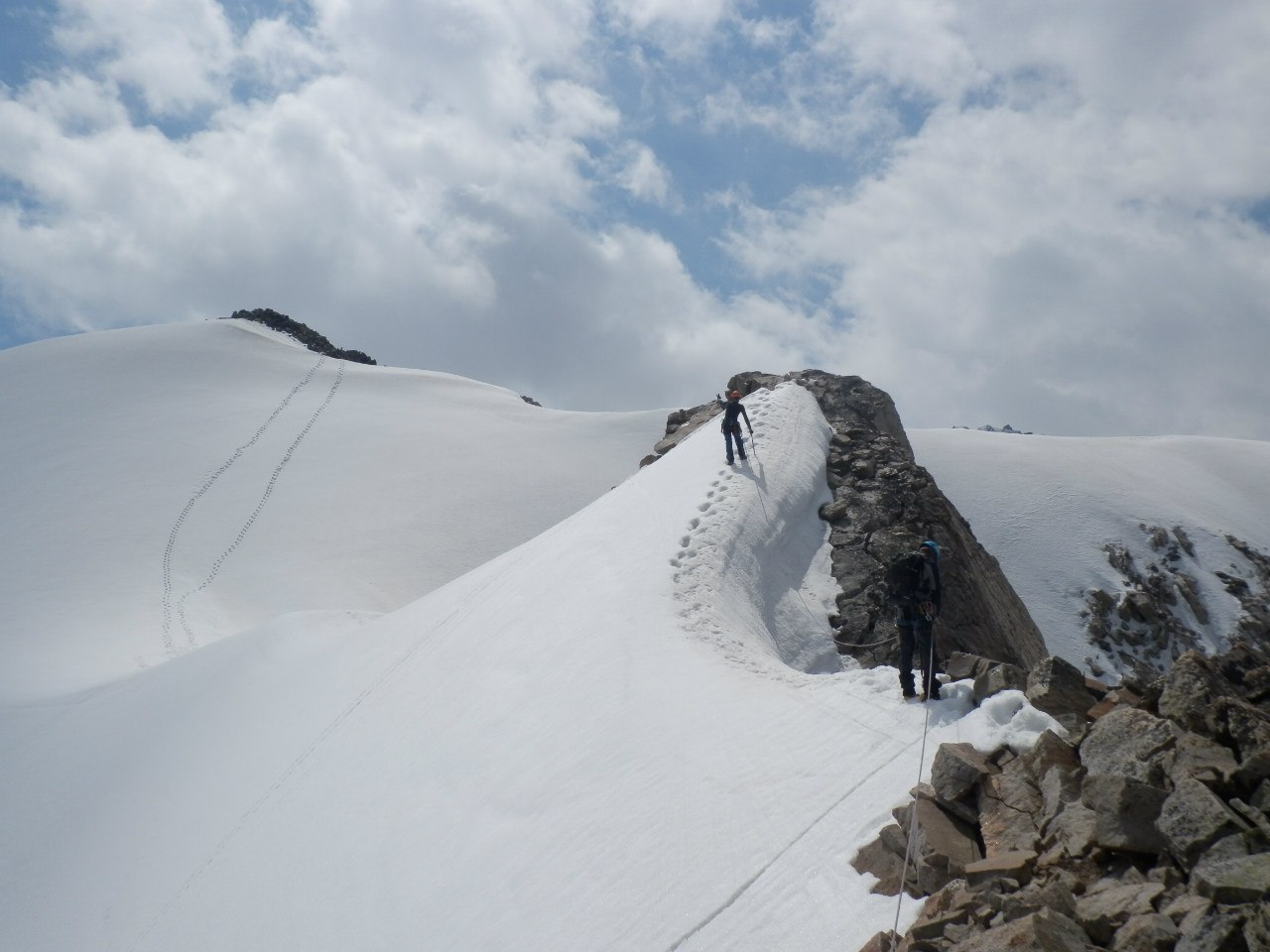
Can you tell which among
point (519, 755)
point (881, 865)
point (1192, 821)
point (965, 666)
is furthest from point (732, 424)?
point (1192, 821)

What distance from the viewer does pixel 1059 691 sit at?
7230 millimetres

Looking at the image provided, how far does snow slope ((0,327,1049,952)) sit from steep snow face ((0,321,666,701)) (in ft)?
4.48

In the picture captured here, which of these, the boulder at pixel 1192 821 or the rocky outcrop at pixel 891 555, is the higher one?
the rocky outcrop at pixel 891 555

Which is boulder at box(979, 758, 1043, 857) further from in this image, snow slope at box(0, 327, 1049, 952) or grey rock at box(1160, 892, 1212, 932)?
grey rock at box(1160, 892, 1212, 932)

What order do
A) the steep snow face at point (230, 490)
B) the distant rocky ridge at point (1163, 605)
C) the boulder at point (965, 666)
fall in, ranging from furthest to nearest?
the steep snow face at point (230, 490) < the distant rocky ridge at point (1163, 605) < the boulder at point (965, 666)

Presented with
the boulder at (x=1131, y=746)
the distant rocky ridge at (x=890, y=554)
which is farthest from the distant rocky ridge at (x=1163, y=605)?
the boulder at (x=1131, y=746)

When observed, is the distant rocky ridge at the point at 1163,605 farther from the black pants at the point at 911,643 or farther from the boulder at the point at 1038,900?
the boulder at the point at 1038,900

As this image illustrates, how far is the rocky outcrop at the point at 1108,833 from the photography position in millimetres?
4594

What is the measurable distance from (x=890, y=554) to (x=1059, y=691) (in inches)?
313

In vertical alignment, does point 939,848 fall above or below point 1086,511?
below

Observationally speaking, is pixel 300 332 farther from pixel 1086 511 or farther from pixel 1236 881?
pixel 1236 881

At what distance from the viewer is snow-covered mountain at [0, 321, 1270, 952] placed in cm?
773

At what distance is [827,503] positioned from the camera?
16.8 metres

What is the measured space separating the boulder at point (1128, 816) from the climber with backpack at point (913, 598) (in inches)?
114
